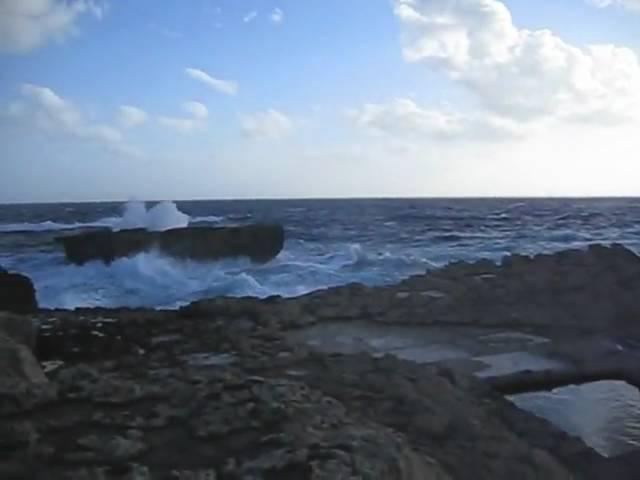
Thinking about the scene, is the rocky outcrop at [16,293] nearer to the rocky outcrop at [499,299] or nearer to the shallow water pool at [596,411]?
the rocky outcrop at [499,299]

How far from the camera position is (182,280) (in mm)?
17656

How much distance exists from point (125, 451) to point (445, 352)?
15.5 feet

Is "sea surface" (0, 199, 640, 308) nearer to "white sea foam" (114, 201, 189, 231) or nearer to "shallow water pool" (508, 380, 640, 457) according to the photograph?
"white sea foam" (114, 201, 189, 231)

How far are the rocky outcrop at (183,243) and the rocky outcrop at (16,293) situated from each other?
6584 millimetres

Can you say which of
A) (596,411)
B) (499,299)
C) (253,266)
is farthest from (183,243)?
(596,411)

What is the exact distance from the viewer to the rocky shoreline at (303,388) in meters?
4.25

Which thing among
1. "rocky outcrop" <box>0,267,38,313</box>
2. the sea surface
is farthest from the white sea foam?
"rocky outcrop" <box>0,267,38,313</box>

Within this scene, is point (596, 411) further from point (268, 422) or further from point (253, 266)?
point (253, 266)

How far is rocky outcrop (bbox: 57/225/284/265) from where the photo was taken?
66.8 feet

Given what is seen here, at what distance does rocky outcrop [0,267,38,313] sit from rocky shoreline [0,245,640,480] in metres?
2.45

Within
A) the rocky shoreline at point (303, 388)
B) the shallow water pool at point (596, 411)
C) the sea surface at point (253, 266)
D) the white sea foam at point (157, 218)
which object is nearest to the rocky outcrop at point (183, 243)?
the sea surface at point (253, 266)

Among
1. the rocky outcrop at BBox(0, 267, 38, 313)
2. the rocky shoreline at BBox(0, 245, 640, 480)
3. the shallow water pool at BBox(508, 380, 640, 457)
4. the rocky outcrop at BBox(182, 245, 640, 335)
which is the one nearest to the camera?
Result: the rocky shoreline at BBox(0, 245, 640, 480)

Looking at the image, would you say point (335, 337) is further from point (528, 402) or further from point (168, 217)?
point (168, 217)

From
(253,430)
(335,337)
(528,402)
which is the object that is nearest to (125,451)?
(253,430)
